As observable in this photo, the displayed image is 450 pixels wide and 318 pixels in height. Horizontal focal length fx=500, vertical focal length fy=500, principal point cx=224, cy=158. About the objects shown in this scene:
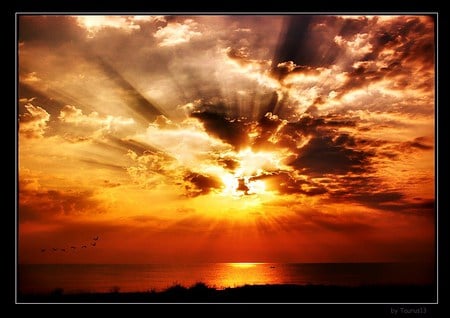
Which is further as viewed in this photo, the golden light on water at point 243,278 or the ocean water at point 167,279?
the golden light on water at point 243,278

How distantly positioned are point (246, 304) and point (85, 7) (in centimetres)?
377

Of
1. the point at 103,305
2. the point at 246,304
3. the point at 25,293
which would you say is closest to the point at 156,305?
the point at 103,305

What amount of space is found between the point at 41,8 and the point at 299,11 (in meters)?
2.88

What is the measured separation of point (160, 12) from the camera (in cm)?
554

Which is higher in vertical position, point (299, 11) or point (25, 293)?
point (299, 11)

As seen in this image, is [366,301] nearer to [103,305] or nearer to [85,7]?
[103,305]

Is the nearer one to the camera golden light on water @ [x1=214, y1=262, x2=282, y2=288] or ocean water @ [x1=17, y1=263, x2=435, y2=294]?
ocean water @ [x1=17, y1=263, x2=435, y2=294]

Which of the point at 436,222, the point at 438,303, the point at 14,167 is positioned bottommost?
the point at 438,303

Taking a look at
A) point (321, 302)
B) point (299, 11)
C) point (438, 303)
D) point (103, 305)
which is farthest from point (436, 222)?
point (103, 305)

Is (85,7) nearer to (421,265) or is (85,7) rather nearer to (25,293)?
(25,293)

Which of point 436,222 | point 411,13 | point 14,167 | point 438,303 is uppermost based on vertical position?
point 411,13

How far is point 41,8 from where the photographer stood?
18.3 ft

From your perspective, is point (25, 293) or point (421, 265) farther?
point (421, 265)

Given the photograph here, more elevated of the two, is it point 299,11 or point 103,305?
point 299,11
